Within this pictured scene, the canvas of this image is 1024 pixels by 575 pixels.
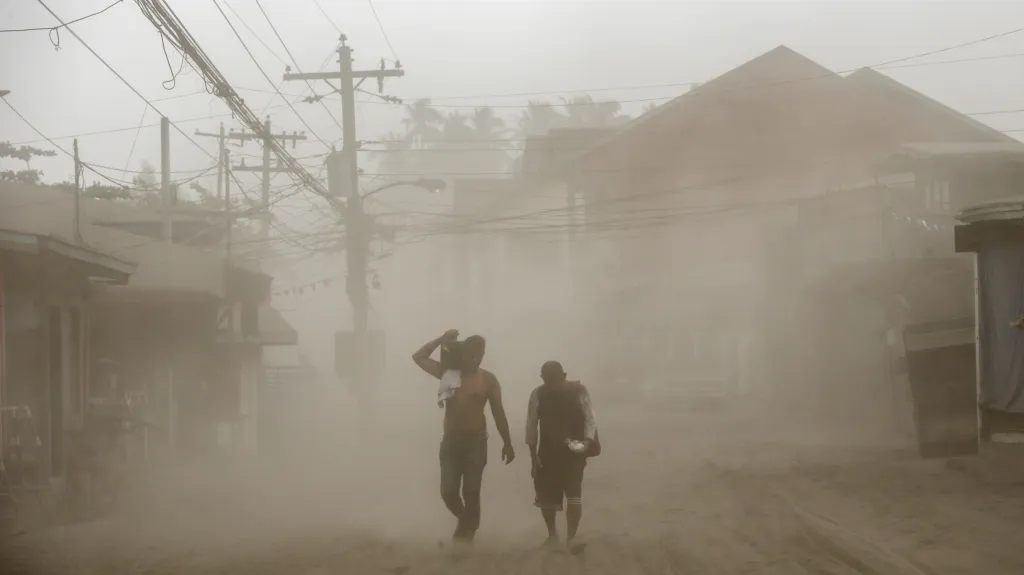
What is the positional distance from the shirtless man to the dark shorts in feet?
1.50

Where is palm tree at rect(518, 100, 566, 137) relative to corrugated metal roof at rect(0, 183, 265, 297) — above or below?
above

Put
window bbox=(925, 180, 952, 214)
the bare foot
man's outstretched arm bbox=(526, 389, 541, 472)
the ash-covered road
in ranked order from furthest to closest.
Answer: window bbox=(925, 180, 952, 214) → man's outstretched arm bbox=(526, 389, 541, 472) → the bare foot → the ash-covered road

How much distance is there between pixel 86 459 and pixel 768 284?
21493mm

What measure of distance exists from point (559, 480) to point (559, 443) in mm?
338

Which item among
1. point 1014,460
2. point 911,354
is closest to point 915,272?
point 911,354

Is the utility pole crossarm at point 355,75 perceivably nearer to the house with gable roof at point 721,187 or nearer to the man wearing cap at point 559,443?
the house with gable roof at point 721,187

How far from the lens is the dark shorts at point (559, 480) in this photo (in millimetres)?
10555

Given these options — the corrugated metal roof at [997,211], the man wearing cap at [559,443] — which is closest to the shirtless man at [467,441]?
the man wearing cap at [559,443]

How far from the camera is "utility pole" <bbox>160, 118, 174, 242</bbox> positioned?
95.5ft

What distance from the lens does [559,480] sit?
10570 mm

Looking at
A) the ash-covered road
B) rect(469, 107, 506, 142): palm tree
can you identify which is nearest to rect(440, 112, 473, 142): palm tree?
rect(469, 107, 506, 142): palm tree

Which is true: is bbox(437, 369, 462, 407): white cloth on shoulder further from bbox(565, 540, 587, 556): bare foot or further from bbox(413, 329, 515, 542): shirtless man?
bbox(565, 540, 587, 556): bare foot

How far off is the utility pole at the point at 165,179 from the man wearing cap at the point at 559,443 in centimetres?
1985

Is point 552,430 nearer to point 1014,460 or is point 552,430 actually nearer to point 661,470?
point 1014,460
